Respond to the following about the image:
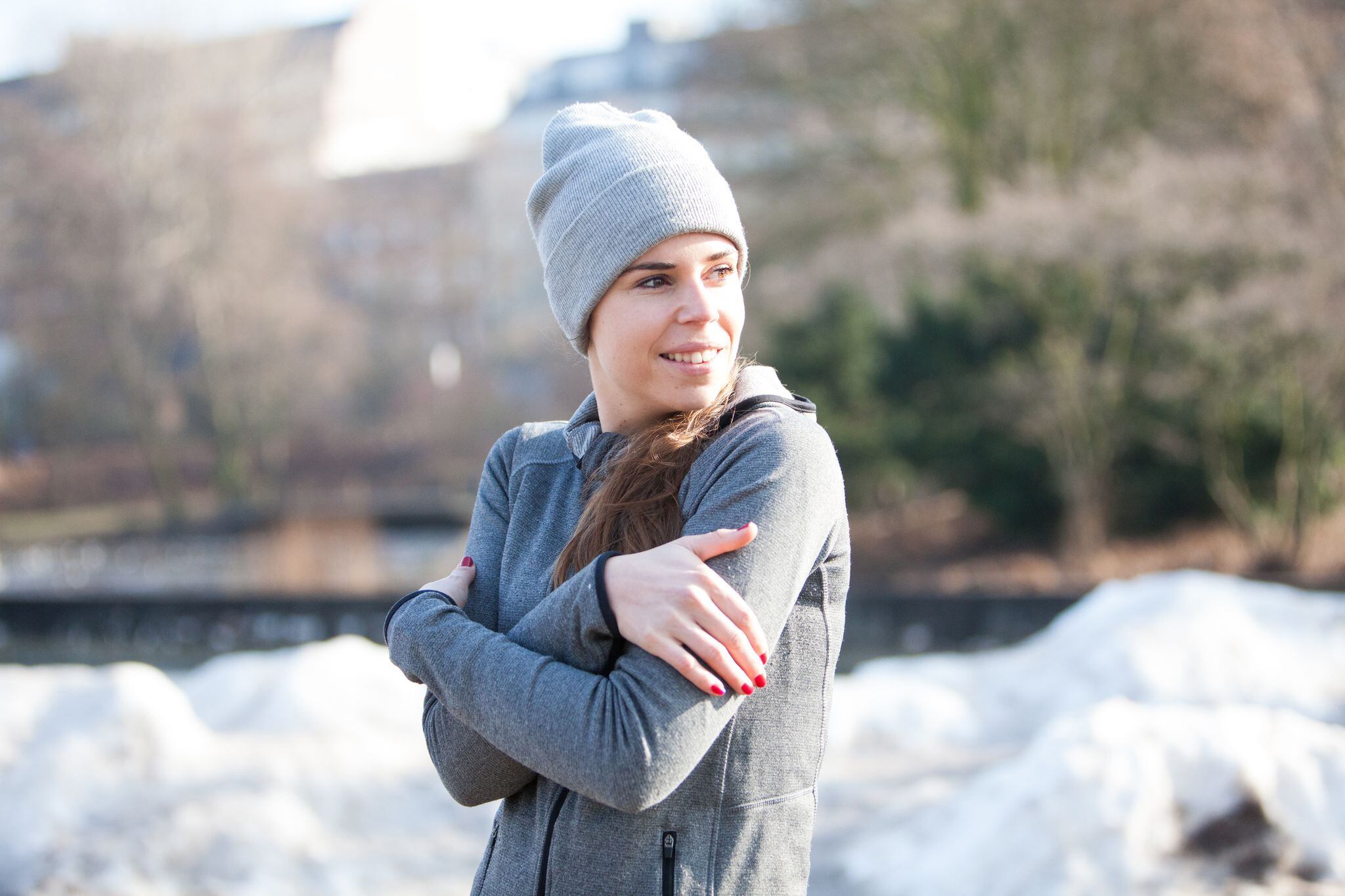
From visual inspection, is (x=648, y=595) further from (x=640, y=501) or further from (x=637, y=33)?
(x=637, y=33)

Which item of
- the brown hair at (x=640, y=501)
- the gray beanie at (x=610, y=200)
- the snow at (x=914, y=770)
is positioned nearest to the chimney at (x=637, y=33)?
the snow at (x=914, y=770)

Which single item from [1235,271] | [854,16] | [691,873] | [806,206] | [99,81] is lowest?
[691,873]

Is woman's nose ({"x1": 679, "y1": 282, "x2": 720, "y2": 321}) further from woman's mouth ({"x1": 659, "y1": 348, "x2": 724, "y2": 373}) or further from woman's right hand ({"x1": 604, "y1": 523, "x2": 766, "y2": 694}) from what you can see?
woman's right hand ({"x1": 604, "y1": 523, "x2": 766, "y2": 694})

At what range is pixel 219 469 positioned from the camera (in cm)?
2828

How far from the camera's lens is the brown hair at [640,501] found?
65.9 inches

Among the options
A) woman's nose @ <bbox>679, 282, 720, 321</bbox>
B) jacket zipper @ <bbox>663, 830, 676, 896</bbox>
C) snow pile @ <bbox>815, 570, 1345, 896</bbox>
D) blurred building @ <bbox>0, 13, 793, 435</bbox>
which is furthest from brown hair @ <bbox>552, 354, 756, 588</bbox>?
blurred building @ <bbox>0, 13, 793, 435</bbox>

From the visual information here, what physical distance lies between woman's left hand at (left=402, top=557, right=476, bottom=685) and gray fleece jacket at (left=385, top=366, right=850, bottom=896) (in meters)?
0.04

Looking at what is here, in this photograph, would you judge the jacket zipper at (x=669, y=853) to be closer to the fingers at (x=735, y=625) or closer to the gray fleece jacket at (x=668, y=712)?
the gray fleece jacket at (x=668, y=712)

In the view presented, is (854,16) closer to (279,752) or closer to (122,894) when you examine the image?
(279,752)

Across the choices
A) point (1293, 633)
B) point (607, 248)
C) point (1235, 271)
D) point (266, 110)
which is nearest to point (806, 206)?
point (1235, 271)

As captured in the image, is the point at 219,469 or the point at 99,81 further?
the point at 219,469

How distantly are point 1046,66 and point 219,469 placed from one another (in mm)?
19962

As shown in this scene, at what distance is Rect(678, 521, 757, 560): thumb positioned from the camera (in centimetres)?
150

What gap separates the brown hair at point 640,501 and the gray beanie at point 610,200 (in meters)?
0.24
